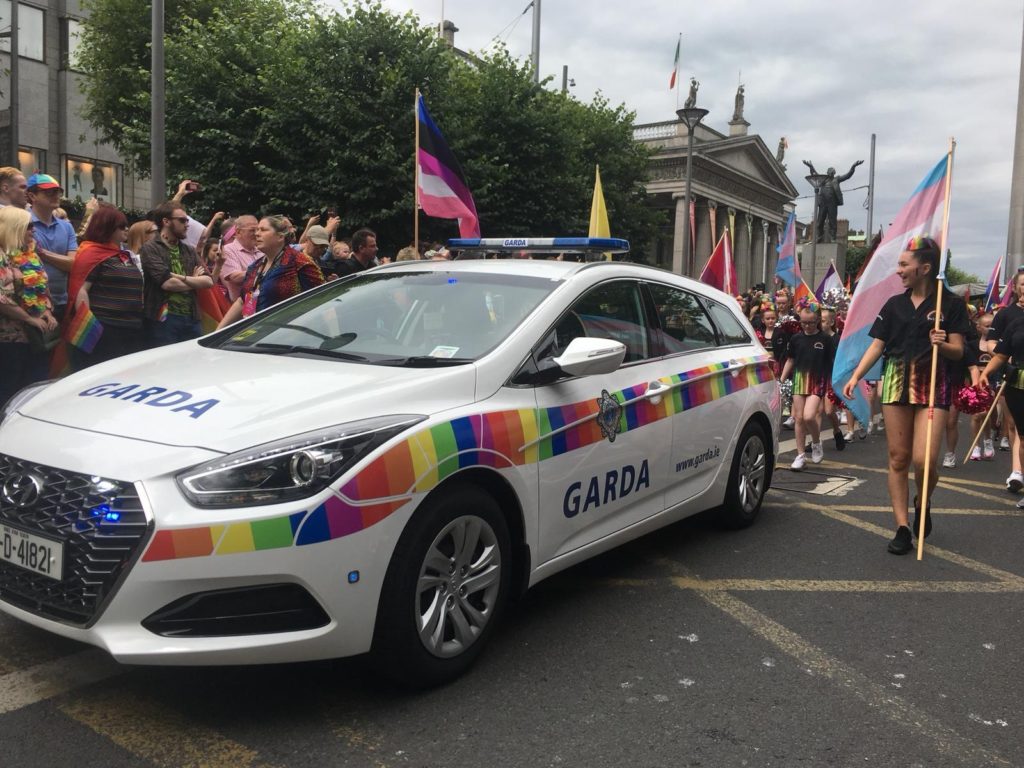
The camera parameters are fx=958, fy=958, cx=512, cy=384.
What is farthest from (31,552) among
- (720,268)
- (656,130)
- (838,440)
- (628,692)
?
(656,130)

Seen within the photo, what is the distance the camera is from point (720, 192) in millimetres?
63938

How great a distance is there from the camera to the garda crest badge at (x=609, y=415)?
4078mm

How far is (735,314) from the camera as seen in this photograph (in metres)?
6.04

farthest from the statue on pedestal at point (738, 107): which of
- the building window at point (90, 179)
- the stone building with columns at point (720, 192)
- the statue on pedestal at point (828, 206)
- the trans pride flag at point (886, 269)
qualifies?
the trans pride flag at point (886, 269)

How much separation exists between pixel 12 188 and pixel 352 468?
4731 mm

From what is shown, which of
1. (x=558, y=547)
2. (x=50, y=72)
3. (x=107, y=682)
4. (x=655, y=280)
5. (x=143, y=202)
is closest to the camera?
(x=107, y=682)

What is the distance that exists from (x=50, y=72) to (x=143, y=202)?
554 cm

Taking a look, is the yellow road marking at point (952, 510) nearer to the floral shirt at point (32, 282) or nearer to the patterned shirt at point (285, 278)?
the patterned shirt at point (285, 278)

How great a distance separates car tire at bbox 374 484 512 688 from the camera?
10.1 feet

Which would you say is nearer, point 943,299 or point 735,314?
point 943,299

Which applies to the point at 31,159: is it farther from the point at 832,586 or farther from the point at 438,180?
the point at 832,586

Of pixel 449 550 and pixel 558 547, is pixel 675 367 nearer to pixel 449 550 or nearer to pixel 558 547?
pixel 558 547

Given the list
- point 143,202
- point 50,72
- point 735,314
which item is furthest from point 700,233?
point 735,314

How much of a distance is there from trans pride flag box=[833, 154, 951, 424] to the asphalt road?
187 cm
